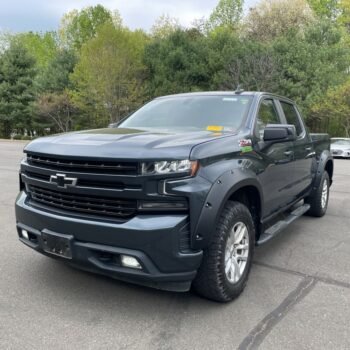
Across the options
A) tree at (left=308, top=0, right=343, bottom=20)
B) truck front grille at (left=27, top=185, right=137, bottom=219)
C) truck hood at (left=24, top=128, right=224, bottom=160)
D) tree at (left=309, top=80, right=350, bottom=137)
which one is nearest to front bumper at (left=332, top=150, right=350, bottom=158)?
tree at (left=309, top=80, right=350, bottom=137)

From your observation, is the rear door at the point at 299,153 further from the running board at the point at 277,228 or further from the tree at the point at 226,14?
the tree at the point at 226,14

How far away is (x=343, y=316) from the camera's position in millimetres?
3035

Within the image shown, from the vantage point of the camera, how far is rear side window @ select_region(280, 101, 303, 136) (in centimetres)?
501

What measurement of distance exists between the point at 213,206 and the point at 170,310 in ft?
3.18

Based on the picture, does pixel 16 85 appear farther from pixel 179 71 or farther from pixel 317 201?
pixel 317 201

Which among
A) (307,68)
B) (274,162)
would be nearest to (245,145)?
(274,162)

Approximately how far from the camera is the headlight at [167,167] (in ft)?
8.87

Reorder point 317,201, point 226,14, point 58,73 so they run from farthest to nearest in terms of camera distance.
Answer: point 226,14 → point 58,73 → point 317,201

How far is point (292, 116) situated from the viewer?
5254mm

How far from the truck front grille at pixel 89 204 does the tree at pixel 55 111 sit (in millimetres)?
31568

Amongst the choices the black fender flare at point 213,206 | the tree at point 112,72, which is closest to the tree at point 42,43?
the tree at point 112,72

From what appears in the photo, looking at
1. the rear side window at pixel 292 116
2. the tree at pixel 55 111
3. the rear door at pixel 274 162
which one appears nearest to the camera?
the rear door at pixel 274 162

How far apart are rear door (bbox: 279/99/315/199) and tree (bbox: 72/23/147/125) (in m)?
25.9

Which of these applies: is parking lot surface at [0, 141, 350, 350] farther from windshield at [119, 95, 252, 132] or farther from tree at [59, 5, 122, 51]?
tree at [59, 5, 122, 51]
